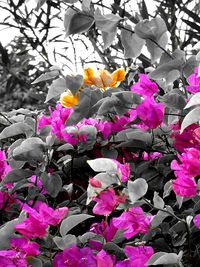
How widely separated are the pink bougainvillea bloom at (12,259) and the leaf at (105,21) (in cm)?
45

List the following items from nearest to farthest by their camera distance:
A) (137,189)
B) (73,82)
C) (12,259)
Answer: (137,189) < (12,259) < (73,82)

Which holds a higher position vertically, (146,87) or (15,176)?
(146,87)

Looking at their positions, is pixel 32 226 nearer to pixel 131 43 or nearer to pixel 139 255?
pixel 139 255

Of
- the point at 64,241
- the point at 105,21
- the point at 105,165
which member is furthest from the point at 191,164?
the point at 105,21

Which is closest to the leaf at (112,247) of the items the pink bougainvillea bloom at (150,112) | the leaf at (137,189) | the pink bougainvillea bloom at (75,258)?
the pink bougainvillea bloom at (75,258)

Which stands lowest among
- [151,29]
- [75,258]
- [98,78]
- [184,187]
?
[75,258]

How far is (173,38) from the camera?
256cm

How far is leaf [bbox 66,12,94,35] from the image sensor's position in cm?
105

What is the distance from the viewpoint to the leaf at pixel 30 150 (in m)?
1.00

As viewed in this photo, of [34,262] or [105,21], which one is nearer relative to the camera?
[34,262]

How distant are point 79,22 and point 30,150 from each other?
0.87 feet

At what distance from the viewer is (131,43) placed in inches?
43.3

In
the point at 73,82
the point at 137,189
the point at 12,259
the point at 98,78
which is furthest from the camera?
the point at 98,78

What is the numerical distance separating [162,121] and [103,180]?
0.85 ft
